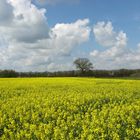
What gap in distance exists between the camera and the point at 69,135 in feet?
32.7

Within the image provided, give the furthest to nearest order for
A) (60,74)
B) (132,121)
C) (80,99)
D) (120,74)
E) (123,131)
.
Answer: (120,74) → (60,74) → (80,99) → (132,121) → (123,131)

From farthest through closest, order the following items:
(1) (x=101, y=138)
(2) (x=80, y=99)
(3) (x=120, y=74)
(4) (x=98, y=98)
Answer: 1. (3) (x=120, y=74)
2. (4) (x=98, y=98)
3. (2) (x=80, y=99)
4. (1) (x=101, y=138)

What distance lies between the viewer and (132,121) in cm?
1162

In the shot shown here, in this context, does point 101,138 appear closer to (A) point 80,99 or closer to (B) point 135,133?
(B) point 135,133

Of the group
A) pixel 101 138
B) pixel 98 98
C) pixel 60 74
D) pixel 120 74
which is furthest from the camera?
pixel 120 74

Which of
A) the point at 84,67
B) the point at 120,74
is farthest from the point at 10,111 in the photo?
the point at 84,67

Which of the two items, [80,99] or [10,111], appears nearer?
[10,111]

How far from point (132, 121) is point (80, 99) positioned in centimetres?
697

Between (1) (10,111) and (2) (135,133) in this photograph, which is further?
(1) (10,111)

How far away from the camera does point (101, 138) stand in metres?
9.81

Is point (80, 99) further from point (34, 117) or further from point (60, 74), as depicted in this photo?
point (60, 74)

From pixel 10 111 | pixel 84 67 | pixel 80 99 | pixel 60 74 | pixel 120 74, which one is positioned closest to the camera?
pixel 10 111

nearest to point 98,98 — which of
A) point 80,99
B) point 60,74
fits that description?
point 80,99

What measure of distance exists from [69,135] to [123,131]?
1.64m
